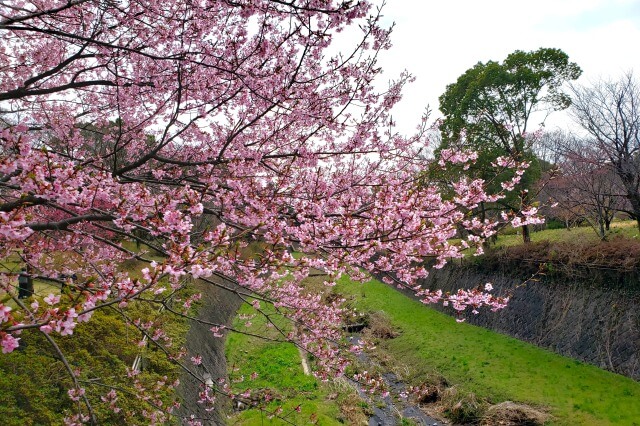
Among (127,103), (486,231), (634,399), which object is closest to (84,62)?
(127,103)

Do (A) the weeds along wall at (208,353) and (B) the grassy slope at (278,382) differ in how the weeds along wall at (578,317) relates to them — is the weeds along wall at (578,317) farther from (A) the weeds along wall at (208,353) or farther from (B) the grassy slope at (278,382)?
(A) the weeds along wall at (208,353)

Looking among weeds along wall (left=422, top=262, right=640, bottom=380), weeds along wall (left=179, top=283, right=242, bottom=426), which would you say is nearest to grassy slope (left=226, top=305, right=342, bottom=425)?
weeds along wall (left=179, top=283, right=242, bottom=426)

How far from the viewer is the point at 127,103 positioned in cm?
715

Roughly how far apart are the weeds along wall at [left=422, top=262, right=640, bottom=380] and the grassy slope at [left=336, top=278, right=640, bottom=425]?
50 centimetres

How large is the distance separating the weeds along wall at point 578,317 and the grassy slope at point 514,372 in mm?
502

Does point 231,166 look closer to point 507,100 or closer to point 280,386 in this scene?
point 280,386

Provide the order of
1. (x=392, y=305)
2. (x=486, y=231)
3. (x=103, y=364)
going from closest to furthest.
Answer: (x=486, y=231) < (x=103, y=364) < (x=392, y=305)

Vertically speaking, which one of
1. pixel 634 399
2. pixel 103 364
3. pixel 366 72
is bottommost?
pixel 634 399

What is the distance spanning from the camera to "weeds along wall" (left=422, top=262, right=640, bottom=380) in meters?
12.9

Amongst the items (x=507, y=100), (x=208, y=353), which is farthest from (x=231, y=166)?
(x=507, y=100)

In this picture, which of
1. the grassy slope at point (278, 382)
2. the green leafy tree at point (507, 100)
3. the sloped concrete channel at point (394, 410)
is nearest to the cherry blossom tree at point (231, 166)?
the grassy slope at point (278, 382)

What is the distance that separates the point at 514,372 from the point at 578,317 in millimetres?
3229

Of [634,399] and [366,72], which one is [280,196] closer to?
[366,72]

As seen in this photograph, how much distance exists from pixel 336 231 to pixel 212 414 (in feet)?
23.9
